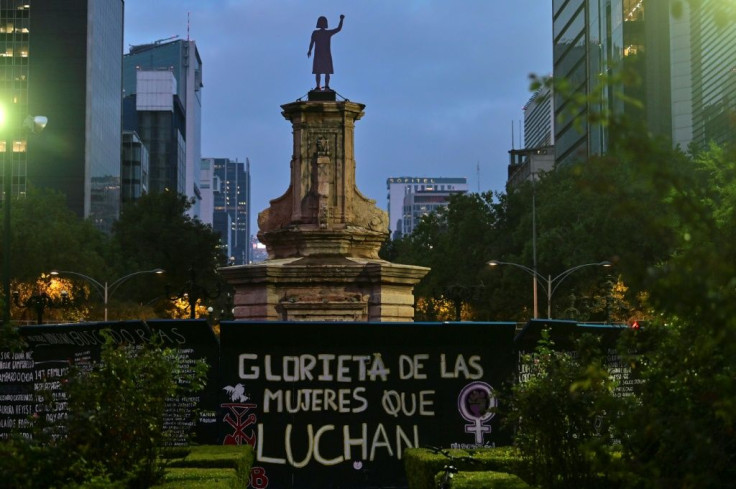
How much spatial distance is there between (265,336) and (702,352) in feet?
34.0

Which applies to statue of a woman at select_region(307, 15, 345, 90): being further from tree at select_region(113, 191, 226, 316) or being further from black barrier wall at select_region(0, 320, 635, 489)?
tree at select_region(113, 191, 226, 316)

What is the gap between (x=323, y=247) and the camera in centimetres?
4084

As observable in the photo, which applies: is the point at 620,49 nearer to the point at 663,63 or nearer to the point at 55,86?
the point at 663,63

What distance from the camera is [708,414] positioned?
9.75 m

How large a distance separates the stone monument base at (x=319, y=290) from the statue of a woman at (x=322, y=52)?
793 centimetres

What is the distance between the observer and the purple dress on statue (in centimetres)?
4444

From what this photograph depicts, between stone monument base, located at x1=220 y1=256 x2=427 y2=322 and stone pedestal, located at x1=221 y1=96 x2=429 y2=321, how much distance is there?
30 millimetres

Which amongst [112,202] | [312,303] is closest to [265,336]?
[312,303]

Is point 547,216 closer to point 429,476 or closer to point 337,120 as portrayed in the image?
point 337,120

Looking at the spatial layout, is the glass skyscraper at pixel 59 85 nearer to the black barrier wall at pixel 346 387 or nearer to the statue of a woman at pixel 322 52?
the statue of a woman at pixel 322 52

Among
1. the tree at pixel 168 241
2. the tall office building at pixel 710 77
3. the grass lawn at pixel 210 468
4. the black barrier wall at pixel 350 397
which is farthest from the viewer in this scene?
the tree at pixel 168 241

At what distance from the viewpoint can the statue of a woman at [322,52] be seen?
146 feet

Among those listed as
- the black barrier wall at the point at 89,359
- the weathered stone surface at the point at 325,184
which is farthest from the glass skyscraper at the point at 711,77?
the black barrier wall at the point at 89,359

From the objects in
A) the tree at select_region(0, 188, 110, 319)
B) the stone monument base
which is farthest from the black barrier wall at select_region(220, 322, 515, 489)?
the tree at select_region(0, 188, 110, 319)
